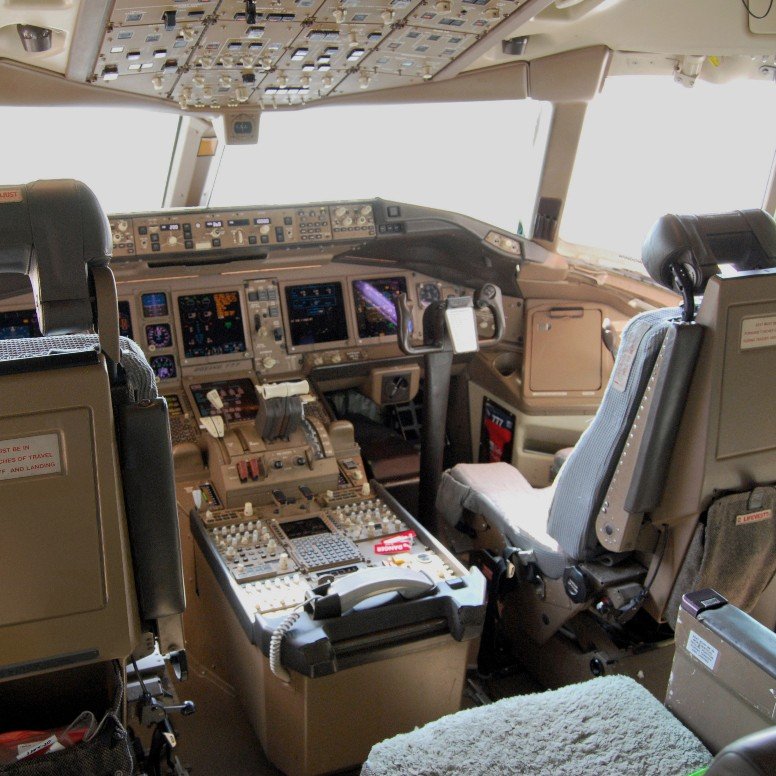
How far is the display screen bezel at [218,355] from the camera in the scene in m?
3.46

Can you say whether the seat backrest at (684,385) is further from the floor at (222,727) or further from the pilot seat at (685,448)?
the floor at (222,727)

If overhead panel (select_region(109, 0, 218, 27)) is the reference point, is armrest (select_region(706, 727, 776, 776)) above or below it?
below

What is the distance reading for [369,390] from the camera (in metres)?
3.78

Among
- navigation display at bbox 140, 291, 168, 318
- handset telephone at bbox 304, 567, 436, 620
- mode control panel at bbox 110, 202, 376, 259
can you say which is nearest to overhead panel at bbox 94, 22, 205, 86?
mode control panel at bbox 110, 202, 376, 259

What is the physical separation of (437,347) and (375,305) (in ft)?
2.48

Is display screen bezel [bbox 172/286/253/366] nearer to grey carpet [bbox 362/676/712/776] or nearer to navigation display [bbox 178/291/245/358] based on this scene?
navigation display [bbox 178/291/245/358]

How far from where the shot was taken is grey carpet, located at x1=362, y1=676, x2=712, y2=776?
1644 millimetres

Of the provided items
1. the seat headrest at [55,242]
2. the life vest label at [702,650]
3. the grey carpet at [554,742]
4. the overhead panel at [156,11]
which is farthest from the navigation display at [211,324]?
the life vest label at [702,650]

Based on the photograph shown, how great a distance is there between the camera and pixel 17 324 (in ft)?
10.5

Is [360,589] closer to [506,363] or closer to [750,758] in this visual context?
[750,758]

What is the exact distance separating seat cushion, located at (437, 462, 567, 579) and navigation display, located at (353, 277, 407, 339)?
960 mm

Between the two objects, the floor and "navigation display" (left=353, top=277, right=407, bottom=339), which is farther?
"navigation display" (left=353, top=277, right=407, bottom=339)

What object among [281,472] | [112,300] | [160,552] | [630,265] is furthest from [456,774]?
[630,265]

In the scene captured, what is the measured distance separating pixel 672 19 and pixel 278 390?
6.06 ft
